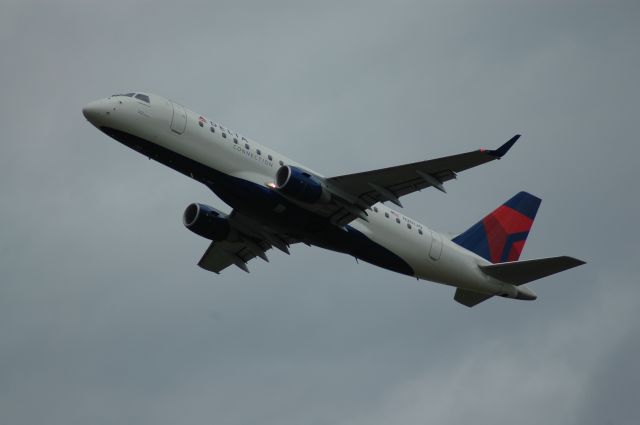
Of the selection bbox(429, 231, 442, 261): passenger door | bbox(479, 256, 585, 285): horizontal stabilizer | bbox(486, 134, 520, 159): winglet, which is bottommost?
bbox(479, 256, 585, 285): horizontal stabilizer

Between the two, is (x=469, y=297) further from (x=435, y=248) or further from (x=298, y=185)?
(x=298, y=185)

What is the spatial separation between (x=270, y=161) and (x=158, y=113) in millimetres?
5174

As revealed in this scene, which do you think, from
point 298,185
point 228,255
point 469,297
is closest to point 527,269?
point 469,297

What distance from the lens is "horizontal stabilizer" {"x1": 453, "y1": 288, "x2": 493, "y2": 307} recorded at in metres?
49.9

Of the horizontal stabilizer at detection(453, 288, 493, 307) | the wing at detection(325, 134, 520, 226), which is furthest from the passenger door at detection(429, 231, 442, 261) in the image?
the wing at detection(325, 134, 520, 226)

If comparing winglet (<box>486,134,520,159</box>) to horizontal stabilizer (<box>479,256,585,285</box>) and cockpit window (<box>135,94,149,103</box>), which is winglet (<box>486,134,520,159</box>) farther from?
cockpit window (<box>135,94,149,103</box>)

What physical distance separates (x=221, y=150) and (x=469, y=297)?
1554 cm

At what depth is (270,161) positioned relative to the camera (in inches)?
1709

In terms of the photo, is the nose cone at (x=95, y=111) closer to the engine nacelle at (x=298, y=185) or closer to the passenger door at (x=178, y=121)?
the passenger door at (x=178, y=121)

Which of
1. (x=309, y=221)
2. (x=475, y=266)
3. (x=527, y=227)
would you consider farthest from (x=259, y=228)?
(x=527, y=227)

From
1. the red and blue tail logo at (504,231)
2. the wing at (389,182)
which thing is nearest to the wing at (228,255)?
the wing at (389,182)

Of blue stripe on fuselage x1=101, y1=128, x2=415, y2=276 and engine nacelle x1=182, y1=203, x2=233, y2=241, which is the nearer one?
blue stripe on fuselage x1=101, y1=128, x2=415, y2=276

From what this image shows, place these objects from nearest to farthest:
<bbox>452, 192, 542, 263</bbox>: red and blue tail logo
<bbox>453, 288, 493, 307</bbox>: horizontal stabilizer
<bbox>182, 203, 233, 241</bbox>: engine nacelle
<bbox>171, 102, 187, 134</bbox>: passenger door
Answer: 1. <bbox>171, 102, 187, 134</bbox>: passenger door
2. <bbox>182, 203, 233, 241</bbox>: engine nacelle
3. <bbox>453, 288, 493, 307</bbox>: horizontal stabilizer
4. <bbox>452, 192, 542, 263</bbox>: red and blue tail logo

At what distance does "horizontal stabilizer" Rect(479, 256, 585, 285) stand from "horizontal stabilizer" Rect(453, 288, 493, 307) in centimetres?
173
